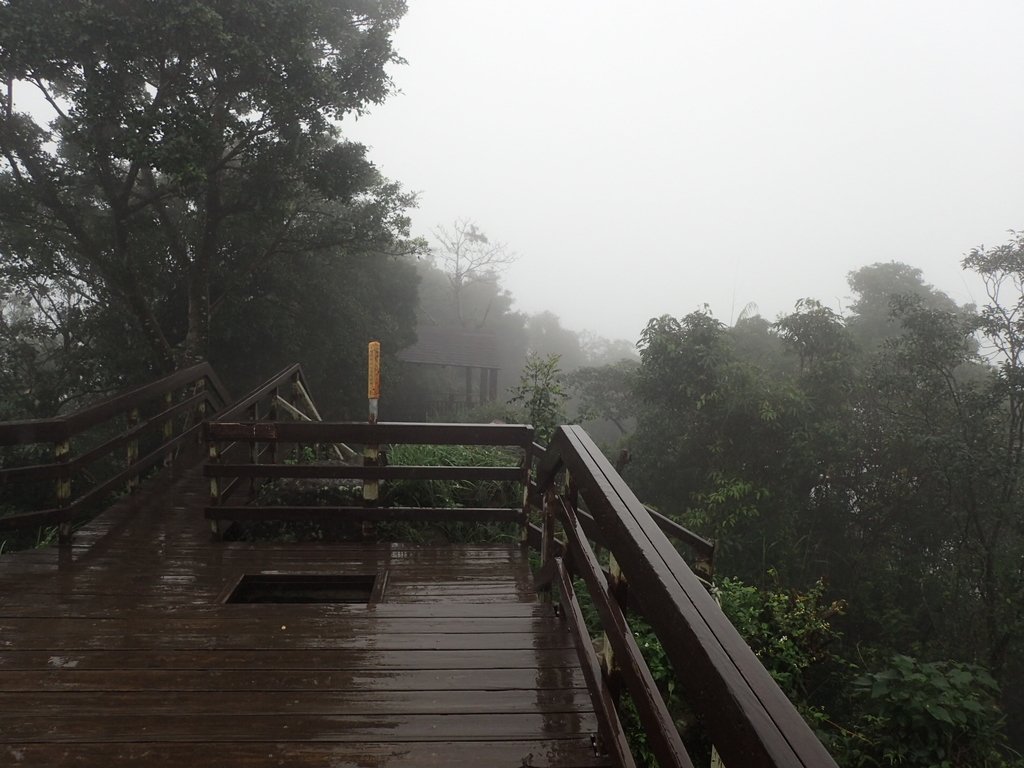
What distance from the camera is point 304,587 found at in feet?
11.8

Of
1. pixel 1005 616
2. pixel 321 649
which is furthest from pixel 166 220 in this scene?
pixel 1005 616

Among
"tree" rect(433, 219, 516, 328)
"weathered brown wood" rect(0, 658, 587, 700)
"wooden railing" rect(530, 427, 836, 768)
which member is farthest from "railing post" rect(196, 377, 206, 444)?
"tree" rect(433, 219, 516, 328)

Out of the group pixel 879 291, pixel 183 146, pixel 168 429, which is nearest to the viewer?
pixel 168 429

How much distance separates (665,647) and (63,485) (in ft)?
13.3

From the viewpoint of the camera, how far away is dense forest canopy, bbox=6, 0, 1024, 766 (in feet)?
33.0

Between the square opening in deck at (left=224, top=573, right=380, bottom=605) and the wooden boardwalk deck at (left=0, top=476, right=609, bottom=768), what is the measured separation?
58 millimetres

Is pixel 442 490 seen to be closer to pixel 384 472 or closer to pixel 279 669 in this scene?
→ pixel 384 472

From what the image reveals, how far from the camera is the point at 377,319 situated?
19.6 metres

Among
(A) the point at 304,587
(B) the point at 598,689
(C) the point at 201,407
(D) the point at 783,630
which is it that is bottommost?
(D) the point at 783,630

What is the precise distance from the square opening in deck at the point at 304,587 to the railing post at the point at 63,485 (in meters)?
1.39

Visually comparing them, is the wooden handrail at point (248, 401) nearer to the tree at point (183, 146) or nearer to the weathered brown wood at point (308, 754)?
the weathered brown wood at point (308, 754)

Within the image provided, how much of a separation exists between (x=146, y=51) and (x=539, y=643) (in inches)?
446

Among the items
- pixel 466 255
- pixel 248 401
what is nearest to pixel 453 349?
pixel 466 255

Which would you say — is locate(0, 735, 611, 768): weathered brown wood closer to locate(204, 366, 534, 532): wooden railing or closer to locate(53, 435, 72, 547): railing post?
locate(204, 366, 534, 532): wooden railing
